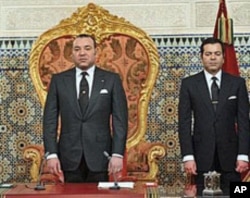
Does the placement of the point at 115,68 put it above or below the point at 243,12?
below

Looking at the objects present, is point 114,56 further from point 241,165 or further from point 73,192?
point 73,192

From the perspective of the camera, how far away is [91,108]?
405 centimetres

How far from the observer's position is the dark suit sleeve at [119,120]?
157 inches

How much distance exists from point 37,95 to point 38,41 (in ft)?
1.41

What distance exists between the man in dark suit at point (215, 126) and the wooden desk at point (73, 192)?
0.80m

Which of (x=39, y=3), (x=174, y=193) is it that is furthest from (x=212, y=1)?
(x=174, y=193)

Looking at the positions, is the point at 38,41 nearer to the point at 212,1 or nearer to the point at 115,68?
the point at 115,68

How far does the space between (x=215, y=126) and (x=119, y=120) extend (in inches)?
23.3

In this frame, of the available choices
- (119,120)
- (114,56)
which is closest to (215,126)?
(119,120)

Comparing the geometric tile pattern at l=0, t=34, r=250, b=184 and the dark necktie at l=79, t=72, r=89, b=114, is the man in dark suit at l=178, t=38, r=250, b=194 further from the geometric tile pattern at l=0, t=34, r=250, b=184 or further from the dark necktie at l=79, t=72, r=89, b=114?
the geometric tile pattern at l=0, t=34, r=250, b=184

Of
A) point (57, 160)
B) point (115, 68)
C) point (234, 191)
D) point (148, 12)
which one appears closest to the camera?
point (234, 191)

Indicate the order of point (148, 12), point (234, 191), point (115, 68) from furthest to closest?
point (148, 12) < point (115, 68) < point (234, 191)

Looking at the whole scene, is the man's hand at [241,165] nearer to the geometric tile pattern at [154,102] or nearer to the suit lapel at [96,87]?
the suit lapel at [96,87]

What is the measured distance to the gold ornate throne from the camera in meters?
4.93
